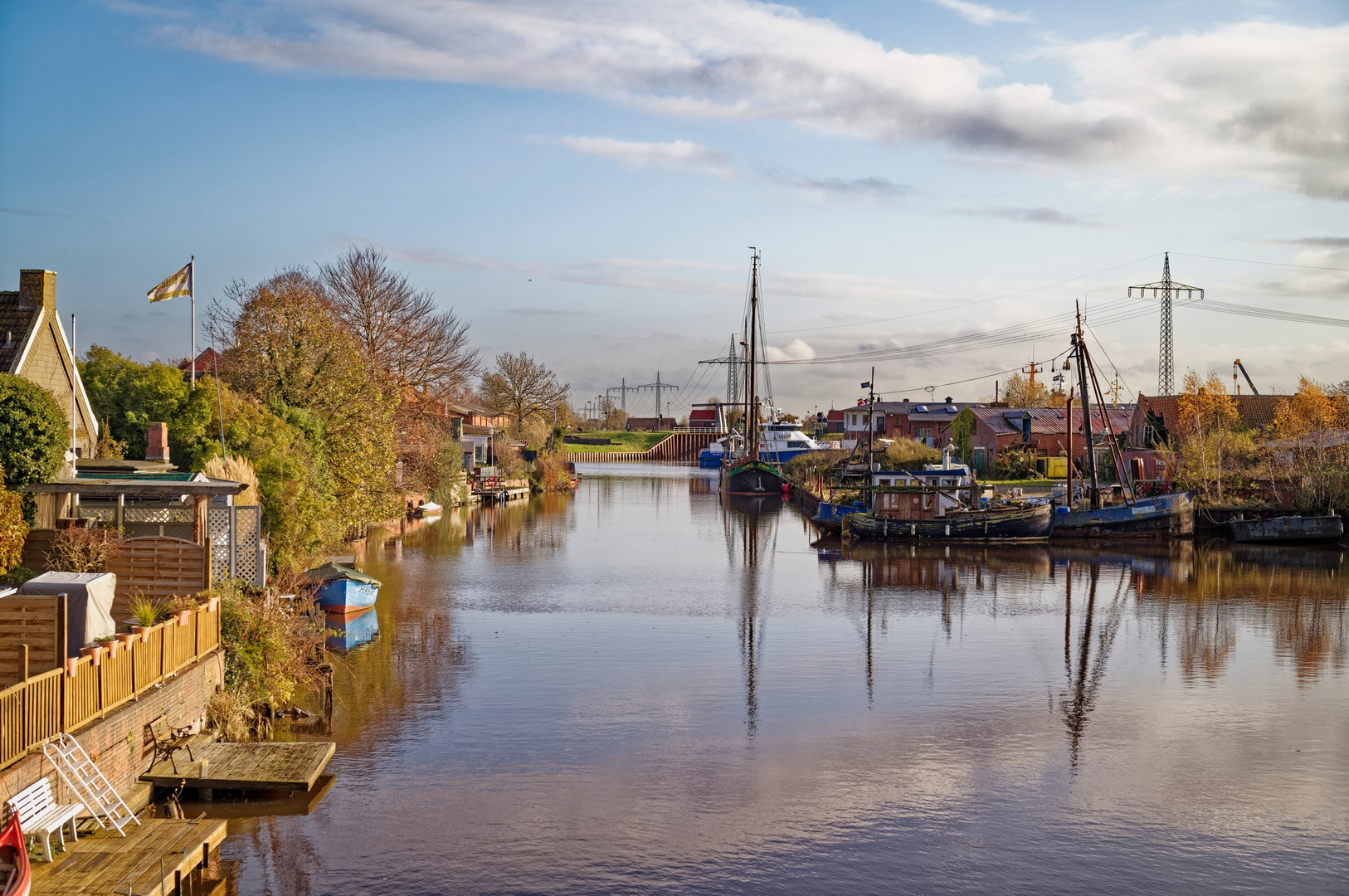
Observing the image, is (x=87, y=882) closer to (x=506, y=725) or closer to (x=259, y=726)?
(x=259, y=726)

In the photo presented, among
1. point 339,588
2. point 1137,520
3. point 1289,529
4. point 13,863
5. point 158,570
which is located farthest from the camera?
point 1137,520

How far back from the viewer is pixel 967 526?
53875 mm

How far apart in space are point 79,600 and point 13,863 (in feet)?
18.2

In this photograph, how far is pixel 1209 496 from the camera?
58.5 meters

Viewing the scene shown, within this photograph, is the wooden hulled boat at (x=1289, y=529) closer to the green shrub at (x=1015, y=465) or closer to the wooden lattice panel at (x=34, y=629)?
the green shrub at (x=1015, y=465)

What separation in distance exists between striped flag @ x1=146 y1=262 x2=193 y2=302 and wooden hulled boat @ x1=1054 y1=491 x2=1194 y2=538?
141 feet

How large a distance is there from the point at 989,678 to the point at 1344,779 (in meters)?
8.14

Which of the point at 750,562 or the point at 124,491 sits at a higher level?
the point at 124,491

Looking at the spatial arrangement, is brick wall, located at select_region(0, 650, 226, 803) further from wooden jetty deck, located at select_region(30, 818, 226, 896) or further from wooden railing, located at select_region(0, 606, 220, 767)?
wooden jetty deck, located at select_region(30, 818, 226, 896)

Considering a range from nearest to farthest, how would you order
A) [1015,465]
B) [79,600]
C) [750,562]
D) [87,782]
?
[87,782] < [79,600] < [750,562] < [1015,465]

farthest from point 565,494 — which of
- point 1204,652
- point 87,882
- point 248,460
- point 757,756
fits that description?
point 87,882

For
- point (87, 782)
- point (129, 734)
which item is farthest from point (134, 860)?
point (129, 734)

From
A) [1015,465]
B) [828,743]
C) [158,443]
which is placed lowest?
[828,743]

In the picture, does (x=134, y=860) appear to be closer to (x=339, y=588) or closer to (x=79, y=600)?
(x=79, y=600)
